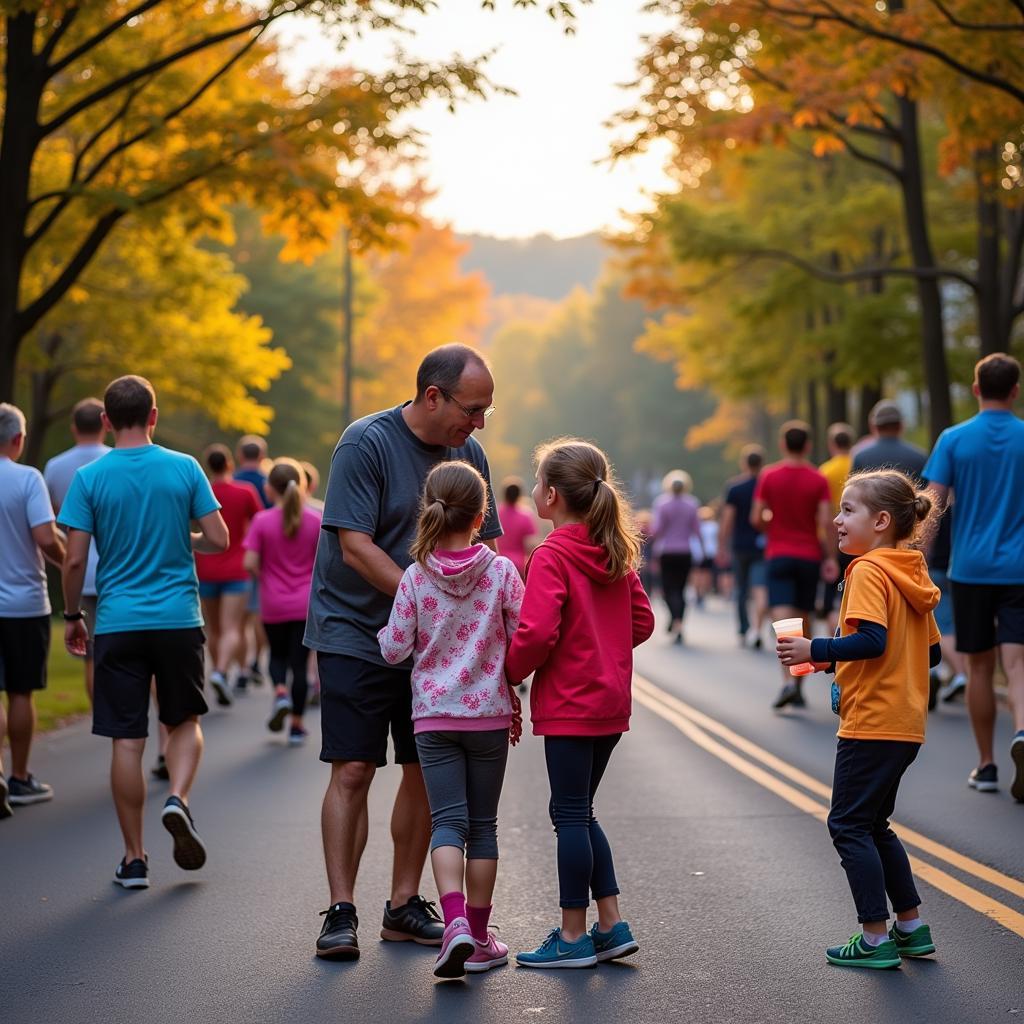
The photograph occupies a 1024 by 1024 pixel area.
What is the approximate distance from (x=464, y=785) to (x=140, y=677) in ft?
7.39

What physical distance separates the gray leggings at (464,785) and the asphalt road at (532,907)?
18.7 inches

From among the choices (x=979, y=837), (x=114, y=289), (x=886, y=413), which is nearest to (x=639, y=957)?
(x=979, y=837)

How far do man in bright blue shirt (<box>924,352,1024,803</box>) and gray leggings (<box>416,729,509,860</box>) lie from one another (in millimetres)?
4046


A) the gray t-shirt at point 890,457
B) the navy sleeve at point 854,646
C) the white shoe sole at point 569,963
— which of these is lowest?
the white shoe sole at point 569,963

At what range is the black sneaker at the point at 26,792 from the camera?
9438mm

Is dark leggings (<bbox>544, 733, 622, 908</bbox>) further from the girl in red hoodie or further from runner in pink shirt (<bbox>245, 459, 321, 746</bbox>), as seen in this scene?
runner in pink shirt (<bbox>245, 459, 321, 746</bbox>)

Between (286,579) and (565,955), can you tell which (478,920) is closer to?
(565,955)

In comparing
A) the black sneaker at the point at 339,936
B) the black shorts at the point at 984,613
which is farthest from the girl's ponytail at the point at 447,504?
the black shorts at the point at 984,613

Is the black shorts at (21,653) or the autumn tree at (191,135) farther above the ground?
the autumn tree at (191,135)

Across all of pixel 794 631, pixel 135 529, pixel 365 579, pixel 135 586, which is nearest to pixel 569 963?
pixel 794 631

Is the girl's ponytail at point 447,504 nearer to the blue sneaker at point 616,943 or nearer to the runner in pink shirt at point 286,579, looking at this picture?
the blue sneaker at point 616,943

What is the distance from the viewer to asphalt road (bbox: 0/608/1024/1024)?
5344mm

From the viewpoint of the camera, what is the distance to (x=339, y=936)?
587 cm

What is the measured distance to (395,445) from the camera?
5965 mm
